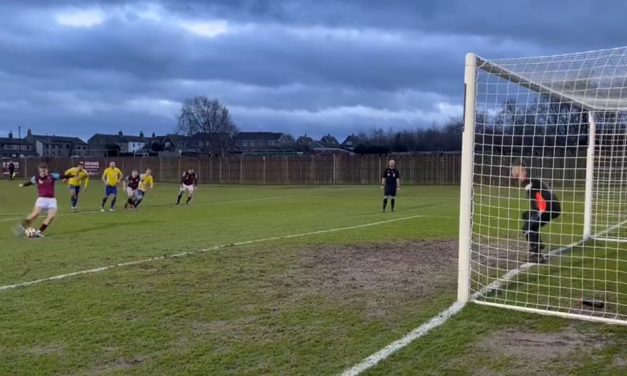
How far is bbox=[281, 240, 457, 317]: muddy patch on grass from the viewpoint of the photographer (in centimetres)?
765

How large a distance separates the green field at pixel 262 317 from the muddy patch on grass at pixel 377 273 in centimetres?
3

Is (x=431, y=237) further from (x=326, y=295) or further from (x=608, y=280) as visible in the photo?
(x=326, y=295)

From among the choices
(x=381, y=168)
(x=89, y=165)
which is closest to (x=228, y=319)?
(x=381, y=168)

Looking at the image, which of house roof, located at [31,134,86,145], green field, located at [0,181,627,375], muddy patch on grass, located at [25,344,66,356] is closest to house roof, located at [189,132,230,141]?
house roof, located at [31,134,86,145]

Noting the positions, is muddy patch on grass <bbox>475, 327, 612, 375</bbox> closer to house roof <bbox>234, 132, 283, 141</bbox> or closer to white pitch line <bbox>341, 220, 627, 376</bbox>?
white pitch line <bbox>341, 220, 627, 376</bbox>

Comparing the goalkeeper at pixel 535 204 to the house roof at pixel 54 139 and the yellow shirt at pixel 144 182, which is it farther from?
the house roof at pixel 54 139

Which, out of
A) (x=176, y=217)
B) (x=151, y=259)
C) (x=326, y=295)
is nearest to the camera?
(x=326, y=295)

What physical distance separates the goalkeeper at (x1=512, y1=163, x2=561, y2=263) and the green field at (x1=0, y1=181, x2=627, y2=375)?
55.8 inches

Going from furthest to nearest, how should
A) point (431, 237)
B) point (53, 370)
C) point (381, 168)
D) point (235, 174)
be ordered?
point (235, 174) < point (381, 168) < point (431, 237) < point (53, 370)

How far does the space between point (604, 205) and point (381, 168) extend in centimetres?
3554

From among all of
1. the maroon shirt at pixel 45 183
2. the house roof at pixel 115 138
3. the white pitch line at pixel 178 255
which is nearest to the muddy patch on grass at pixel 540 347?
the white pitch line at pixel 178 255

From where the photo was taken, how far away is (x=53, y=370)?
5.01m

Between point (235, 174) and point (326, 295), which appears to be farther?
point (235, 174)

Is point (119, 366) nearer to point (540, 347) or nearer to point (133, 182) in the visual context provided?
point (540, 347)
